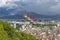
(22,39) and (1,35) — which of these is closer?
(1,35)

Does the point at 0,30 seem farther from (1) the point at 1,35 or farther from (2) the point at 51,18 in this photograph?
(2) the point at 51,18

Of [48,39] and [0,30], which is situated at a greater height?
[0,30]

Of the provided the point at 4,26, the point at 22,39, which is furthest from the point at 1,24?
the point at 22,39

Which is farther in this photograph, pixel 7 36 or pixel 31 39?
pixel 31 39

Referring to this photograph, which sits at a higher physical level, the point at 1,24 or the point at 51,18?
the point at 1,24

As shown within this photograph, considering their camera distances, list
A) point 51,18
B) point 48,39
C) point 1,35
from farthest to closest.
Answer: point 51,18
point 48,39
point 1,35

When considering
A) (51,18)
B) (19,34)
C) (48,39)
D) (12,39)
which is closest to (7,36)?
(12,39)

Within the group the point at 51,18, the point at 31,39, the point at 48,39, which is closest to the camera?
the point at 31,39

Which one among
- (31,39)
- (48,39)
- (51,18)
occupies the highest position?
(31,39)

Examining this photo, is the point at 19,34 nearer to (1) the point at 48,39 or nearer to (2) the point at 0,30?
(2) the point at 0,30
